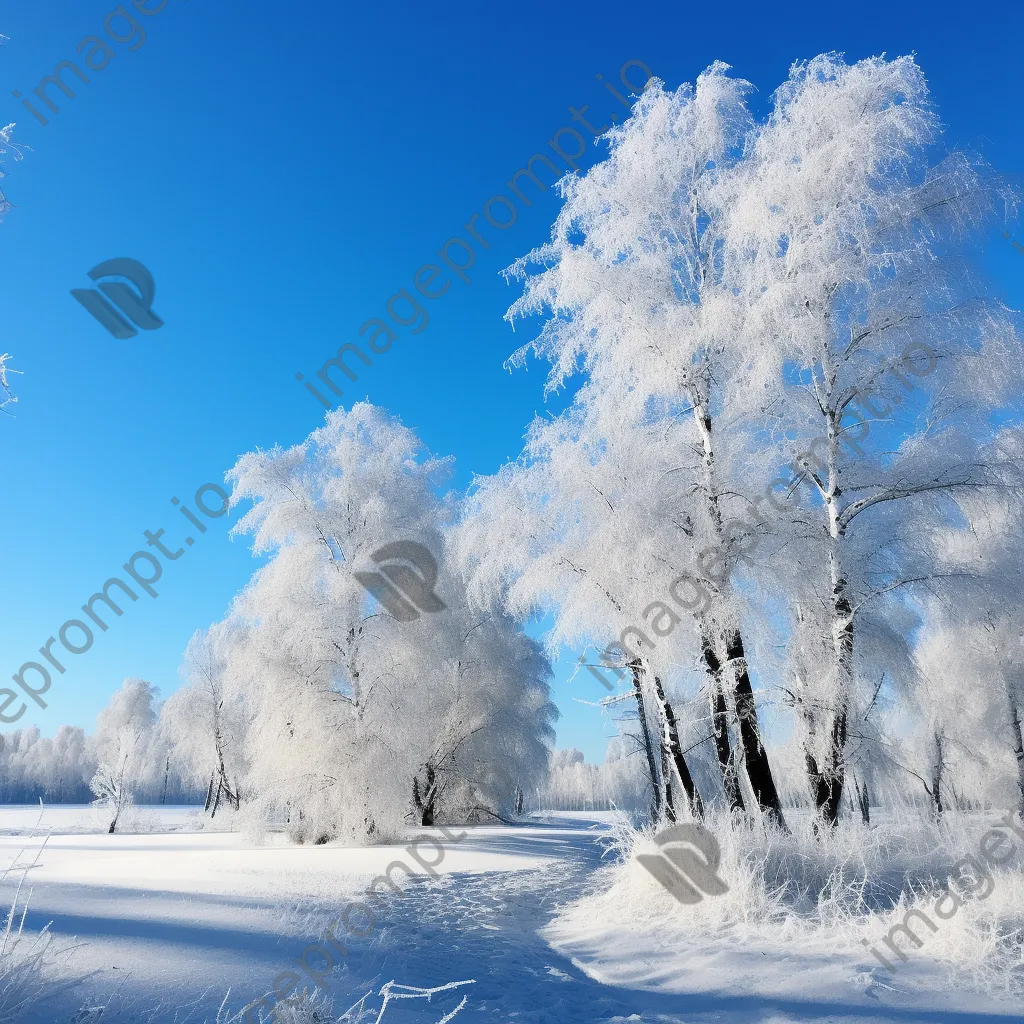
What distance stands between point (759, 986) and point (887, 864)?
11.9ft

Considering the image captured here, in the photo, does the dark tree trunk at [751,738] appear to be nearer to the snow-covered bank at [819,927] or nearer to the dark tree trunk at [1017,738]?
the snow-covered bank at [819,927]

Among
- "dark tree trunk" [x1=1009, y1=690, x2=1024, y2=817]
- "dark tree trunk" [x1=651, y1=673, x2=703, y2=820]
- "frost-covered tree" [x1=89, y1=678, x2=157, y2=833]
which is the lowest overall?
"frost-covered tree" [x1=89, y1=678, x2=157, y2=833]

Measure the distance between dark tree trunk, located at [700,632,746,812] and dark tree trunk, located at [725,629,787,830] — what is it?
0.20 m

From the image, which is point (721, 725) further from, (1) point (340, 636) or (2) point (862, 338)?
(1) point (340, 636)

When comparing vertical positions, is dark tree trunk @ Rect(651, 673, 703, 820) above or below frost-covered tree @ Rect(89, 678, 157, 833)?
above

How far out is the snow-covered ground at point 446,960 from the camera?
12.8 feet

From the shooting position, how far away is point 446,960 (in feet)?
17.3

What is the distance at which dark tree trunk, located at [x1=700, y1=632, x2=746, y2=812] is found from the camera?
870 centimetres

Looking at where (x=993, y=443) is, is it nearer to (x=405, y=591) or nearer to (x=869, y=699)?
(x=869, y=699)

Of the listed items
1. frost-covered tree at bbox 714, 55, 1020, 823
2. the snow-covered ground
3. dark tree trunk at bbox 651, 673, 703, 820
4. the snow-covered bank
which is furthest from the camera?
dark tree trunk at bbox 651, 673, 703, 820

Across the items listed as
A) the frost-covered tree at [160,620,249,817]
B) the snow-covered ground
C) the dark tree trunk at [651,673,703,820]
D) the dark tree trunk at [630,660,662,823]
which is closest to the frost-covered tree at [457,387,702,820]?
the dark tree trunk at [651,673,703,820]

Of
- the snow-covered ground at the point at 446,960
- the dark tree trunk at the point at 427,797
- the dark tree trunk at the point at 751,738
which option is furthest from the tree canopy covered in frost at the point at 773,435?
the dark tree trunk at the point at 427,797

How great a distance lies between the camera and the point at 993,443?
29.6 feet

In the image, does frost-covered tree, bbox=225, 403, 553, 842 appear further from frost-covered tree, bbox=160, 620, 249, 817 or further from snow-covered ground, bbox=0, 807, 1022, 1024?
frost-covered tree, bbox=160, 620, 249, 817
